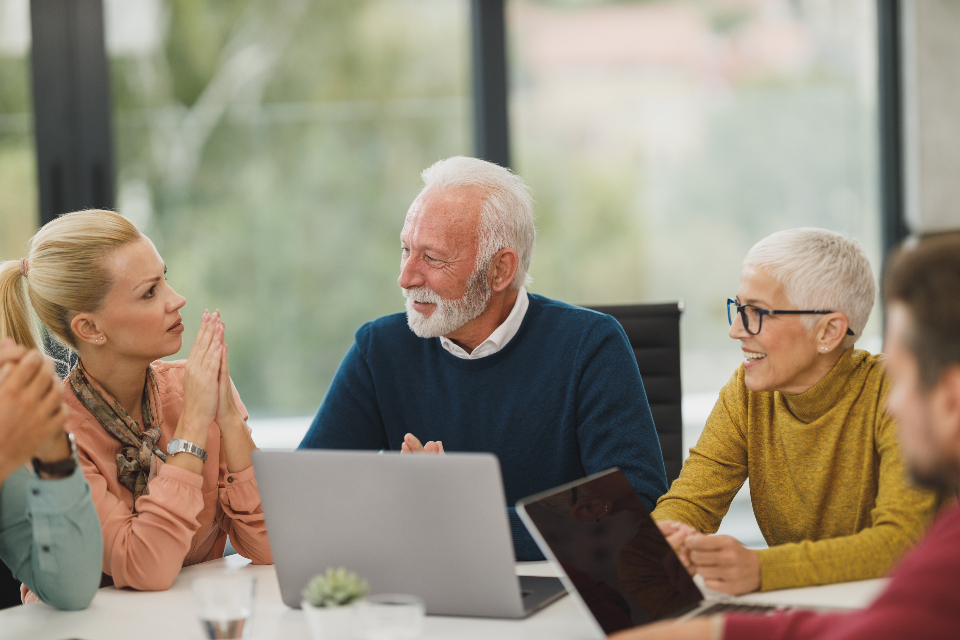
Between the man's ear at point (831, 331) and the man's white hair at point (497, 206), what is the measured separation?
67cm

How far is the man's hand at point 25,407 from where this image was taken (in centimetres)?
121

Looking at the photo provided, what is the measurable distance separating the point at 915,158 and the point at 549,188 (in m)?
1.49

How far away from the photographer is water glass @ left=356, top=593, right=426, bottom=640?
99 cm

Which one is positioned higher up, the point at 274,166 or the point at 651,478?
the point at 274,166

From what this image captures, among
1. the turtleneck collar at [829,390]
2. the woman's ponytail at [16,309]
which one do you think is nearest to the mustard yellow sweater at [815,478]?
the turtleneck collar at [829,390]

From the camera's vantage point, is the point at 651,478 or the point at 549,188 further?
the point at 549,188

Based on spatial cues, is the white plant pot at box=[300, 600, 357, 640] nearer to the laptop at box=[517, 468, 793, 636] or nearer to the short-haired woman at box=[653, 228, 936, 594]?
the laptop at box=[517, 468, 793, 636]

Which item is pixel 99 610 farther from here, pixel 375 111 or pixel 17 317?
pixel 375 111

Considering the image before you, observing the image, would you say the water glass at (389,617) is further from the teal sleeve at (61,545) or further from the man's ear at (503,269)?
the man's ear at (503,269)

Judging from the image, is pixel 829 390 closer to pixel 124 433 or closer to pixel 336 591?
pixel 336 591

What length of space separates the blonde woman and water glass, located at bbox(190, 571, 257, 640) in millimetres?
449

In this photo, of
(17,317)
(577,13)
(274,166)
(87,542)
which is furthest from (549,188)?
(87,542)

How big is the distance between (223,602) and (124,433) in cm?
63

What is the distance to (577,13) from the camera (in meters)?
3.66
